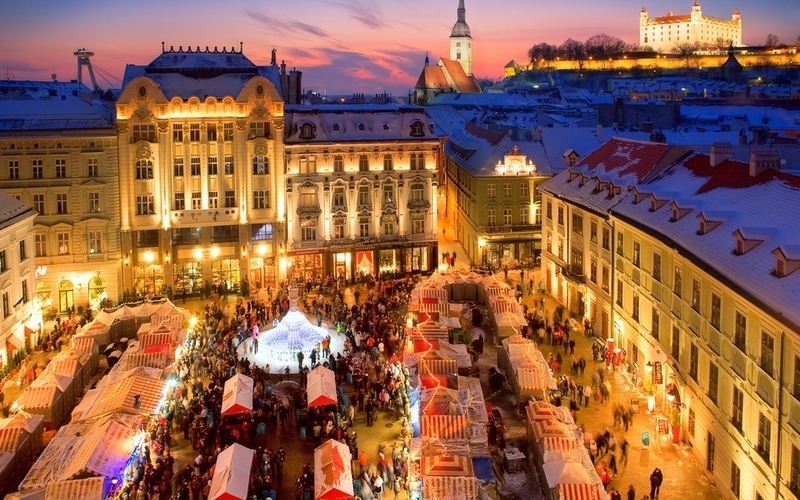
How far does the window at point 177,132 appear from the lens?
2299 inches

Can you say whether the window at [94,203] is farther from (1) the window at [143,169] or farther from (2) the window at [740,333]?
(2) the window at [740,333]

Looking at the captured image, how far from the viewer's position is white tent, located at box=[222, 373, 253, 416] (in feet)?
106

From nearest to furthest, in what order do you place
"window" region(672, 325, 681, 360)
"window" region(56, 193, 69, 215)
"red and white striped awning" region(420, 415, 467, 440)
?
"red and white striped awning" region(420, 415, 467, 440) → "window" region(672, 325, 681, 360) → "window" region(56, 193, 69, 215)

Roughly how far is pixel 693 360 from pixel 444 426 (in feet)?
38.6

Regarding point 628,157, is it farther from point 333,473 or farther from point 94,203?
point 94,203

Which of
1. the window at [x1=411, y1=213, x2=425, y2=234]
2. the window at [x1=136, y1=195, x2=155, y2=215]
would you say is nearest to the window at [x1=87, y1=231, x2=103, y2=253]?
the window at [x1=136, y1=195, x2=155, y2=215]

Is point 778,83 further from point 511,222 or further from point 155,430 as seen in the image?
point 155,430

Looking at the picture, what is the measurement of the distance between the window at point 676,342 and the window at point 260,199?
35.8 metres

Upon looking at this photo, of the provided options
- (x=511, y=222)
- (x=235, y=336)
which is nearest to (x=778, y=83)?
(x=511, y=222)

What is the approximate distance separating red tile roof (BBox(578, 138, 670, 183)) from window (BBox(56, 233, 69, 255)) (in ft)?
128

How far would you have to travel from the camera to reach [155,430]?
32.6 meters

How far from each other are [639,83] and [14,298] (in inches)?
6246

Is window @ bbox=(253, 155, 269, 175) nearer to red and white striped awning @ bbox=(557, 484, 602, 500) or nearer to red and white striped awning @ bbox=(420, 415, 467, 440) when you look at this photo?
red and white striped awning @ bbox=(420, 415, 467, 440)

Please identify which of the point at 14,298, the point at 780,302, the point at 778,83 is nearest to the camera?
the point at 780,302
